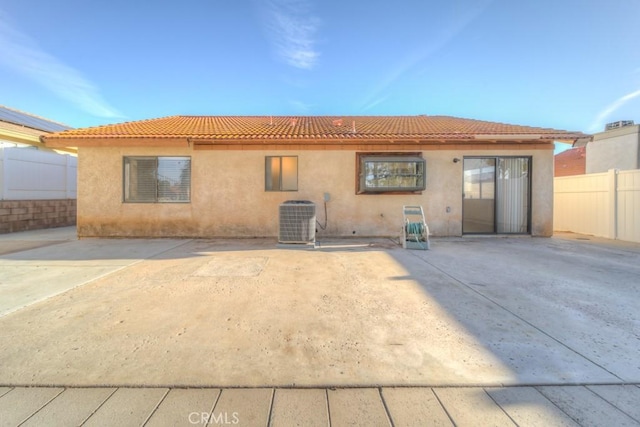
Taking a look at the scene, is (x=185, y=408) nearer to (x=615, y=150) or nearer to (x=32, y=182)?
(x=32, y=182)

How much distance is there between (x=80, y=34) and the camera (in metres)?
8.55

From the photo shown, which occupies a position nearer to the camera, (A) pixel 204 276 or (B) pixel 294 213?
(A) pixel 204 276

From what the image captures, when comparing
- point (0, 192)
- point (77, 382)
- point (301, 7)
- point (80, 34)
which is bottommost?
point (77, 382)

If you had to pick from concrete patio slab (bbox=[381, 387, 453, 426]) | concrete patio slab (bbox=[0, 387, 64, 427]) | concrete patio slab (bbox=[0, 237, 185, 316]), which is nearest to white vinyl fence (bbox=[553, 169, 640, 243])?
concrete patio slab (bbox=[381, 387, 453, 426])

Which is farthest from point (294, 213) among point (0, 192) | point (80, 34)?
point (0, 192)

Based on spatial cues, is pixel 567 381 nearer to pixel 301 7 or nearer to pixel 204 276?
pixel 204 276

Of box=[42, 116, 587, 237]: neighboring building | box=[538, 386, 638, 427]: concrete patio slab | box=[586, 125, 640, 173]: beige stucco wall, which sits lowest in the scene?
box=[538, 386, 638, 427]: concrete patio slab

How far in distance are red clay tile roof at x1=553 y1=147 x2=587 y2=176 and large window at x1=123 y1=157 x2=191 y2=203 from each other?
81.7ft

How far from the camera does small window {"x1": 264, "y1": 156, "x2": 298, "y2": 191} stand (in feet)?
27.0

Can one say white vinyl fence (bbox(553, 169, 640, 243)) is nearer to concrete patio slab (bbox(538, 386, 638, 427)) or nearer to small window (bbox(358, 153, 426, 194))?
small window (bbox(358, 153, 426, 194))

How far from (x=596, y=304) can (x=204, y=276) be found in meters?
5.49

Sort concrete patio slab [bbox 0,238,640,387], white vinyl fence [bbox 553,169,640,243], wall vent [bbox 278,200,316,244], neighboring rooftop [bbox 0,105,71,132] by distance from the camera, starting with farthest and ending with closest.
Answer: neighboring rooftop [bbox 0,105,71,132]
white vinyl fence [bbox 553,169,640,243]
wall vent [bbox 278,200,316,244]
concrete patio slab [bbox 0,238,640,387]

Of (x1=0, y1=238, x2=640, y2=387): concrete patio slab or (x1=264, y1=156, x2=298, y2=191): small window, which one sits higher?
(x1=264, y1=156, x2=298, y2=191): small window

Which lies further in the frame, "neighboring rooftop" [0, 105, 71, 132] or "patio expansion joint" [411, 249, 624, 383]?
"neighboring rooftop" [0, 105, 71, 132]
